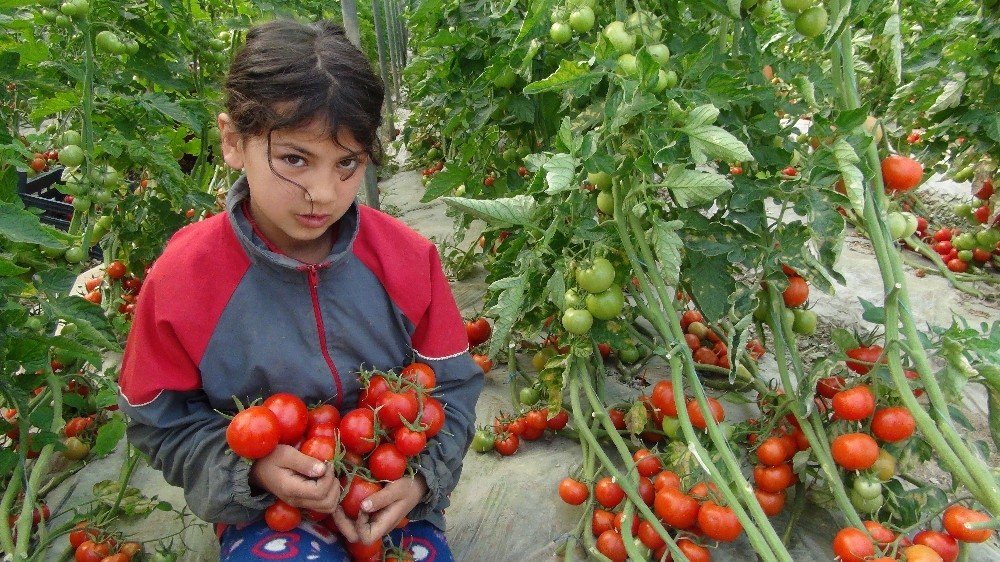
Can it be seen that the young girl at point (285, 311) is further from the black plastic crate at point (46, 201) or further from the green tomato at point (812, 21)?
the black plastic crate at point (46, 201)

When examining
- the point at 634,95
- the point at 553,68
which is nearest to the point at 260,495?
the point at 634,95

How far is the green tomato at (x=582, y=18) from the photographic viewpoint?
1313 mm

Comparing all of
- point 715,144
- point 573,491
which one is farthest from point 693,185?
point 573,491

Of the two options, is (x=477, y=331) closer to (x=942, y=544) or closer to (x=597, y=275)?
(x=597, y=275)

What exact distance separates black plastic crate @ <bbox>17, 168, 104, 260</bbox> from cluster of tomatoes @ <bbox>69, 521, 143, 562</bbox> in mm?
1636

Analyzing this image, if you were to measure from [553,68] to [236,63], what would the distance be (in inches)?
39.5

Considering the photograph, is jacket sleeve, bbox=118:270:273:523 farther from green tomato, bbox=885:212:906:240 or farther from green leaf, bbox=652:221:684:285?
green tomato, bbox=885:212:906:240

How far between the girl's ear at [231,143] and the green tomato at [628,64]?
2.32ft

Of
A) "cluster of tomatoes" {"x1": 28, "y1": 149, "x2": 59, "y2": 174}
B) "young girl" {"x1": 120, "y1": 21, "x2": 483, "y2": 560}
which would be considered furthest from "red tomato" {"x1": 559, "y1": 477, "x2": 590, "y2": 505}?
"cluster of tomatoes" {"x1": 28, "y1": 149, "x2": 59, "y2": 174}

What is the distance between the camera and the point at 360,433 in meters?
1.15

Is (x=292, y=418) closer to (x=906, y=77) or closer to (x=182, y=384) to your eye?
(x=182, y=384)

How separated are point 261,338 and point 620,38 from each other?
0.88 meters

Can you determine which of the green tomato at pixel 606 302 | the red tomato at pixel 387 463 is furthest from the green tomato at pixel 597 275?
the red tomato at pixel 387 463

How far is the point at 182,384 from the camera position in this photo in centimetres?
117
